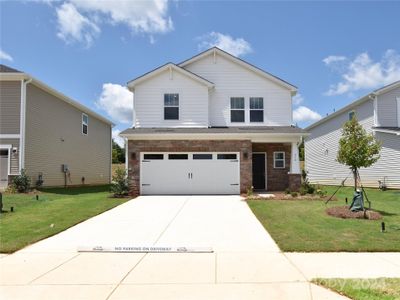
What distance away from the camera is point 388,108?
20.4m

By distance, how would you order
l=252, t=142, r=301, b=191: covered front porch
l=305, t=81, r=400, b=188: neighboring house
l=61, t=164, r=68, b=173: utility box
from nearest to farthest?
1. l=252, t=142, r=301, b=191: covered front porch
2. l=305, t=81, r=400, b=188: neighboring house
3. l=61, t=164, r=68, b=173: utility box

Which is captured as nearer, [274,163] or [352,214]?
[352,214]

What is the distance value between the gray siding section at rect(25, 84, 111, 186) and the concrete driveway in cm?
1132

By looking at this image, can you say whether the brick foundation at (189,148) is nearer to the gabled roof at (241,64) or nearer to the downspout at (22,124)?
the gabled roof at (241,64)

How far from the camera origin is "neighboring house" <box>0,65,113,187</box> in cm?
1750

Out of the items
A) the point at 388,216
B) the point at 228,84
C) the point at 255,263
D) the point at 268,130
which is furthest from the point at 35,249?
the point at 228,84

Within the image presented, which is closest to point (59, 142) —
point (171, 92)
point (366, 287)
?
point (171, 92)

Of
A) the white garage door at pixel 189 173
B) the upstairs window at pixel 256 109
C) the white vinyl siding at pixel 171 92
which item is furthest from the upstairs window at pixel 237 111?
the white garage door at pixel 189 173

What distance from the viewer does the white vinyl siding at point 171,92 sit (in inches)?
723

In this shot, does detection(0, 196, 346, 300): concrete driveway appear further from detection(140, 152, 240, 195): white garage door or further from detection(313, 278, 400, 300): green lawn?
detection(140, 152, 240, 195): white garage door

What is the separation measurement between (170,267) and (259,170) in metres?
13.9

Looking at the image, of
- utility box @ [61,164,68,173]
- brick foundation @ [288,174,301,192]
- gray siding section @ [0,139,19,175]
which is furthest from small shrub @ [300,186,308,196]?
utility box @ [61,164,68,173]

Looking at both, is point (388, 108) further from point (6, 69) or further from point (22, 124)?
point (6, 69)

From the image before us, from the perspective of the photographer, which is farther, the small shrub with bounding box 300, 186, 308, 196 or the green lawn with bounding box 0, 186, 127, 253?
the small shrub with bounding box 300, 186, 308, 196
